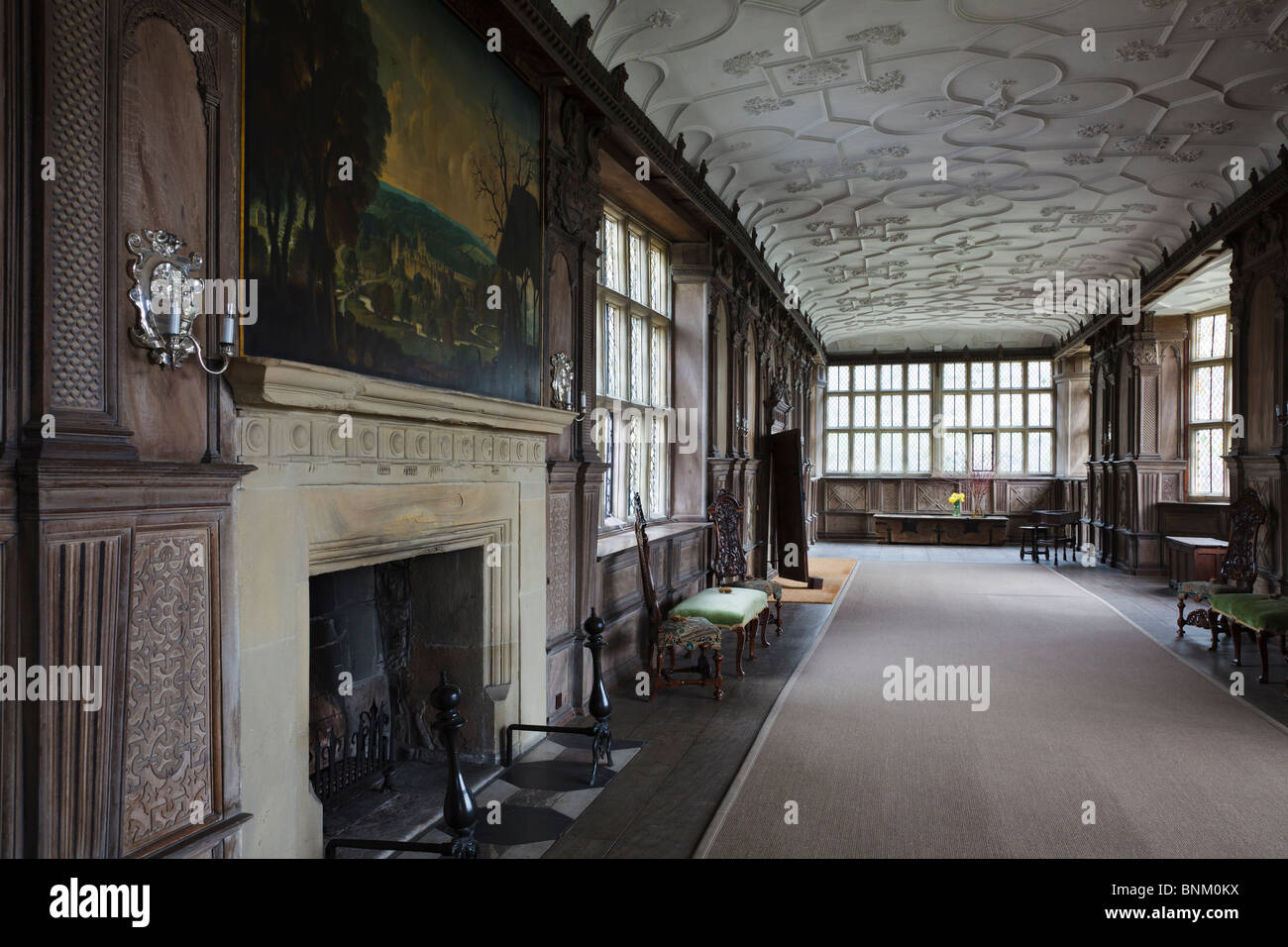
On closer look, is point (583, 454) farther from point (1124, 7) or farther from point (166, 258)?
point (1124, 7)

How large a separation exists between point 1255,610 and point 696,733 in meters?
4.56

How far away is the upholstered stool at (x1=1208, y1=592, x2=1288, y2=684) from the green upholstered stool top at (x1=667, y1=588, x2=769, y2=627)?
146 inches

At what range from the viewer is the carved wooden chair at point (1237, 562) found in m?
7.72

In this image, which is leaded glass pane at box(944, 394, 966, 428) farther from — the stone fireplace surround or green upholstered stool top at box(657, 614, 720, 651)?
the stone fireplace surround

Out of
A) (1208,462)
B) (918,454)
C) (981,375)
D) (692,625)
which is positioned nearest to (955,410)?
(981,375)

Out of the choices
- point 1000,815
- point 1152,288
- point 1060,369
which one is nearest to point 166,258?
point 1000,815

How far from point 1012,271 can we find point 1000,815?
10553 millimetres

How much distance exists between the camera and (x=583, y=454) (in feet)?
17.9

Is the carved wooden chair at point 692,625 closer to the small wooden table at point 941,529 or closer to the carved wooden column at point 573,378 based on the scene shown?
the carved wooden column at point 573,378

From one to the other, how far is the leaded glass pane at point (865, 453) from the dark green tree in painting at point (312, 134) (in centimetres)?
1768

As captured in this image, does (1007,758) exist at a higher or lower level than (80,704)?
lower

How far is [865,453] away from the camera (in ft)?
65.3

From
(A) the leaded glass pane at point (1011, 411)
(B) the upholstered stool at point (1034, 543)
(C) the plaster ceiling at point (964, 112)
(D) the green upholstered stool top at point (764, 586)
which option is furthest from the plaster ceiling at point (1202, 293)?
(D) the green upholstered stool top at point (764, 586)

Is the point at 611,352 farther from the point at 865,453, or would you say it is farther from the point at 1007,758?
the point at 865,453
